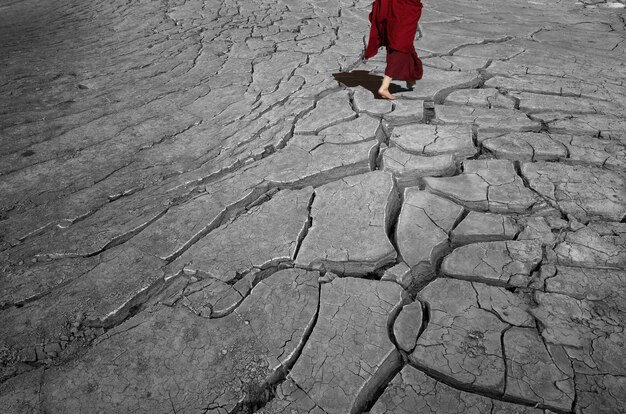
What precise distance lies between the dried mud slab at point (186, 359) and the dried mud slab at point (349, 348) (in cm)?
7

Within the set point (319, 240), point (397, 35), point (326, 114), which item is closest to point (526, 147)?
point (397, 35)

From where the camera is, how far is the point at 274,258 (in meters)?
1.82

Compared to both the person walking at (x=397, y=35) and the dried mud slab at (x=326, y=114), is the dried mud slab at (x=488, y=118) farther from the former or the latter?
the dried mud slab at (x=326, y=114)

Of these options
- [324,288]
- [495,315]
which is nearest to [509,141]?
[495,315]

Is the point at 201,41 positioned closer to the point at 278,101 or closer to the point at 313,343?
the point at 278,101

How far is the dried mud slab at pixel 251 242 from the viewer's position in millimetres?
1802

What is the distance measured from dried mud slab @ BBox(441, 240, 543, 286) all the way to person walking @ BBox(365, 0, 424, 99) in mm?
1711

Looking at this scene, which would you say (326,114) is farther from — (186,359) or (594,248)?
(186,359)

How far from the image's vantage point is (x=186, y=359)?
1429 millimetres

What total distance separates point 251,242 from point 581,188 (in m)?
1.78

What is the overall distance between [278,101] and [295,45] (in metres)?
1.56

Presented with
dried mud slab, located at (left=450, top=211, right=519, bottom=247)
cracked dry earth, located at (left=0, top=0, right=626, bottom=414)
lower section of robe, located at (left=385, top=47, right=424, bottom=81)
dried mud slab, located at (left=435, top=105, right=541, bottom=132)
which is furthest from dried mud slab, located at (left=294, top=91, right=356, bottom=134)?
dried mud slab, located at (left=450, top=211, right=519, bottom=247)

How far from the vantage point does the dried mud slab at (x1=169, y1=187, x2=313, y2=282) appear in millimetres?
1802

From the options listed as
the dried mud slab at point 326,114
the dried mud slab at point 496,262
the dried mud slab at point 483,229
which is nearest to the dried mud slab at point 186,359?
the dried mud slab at point 496,262
